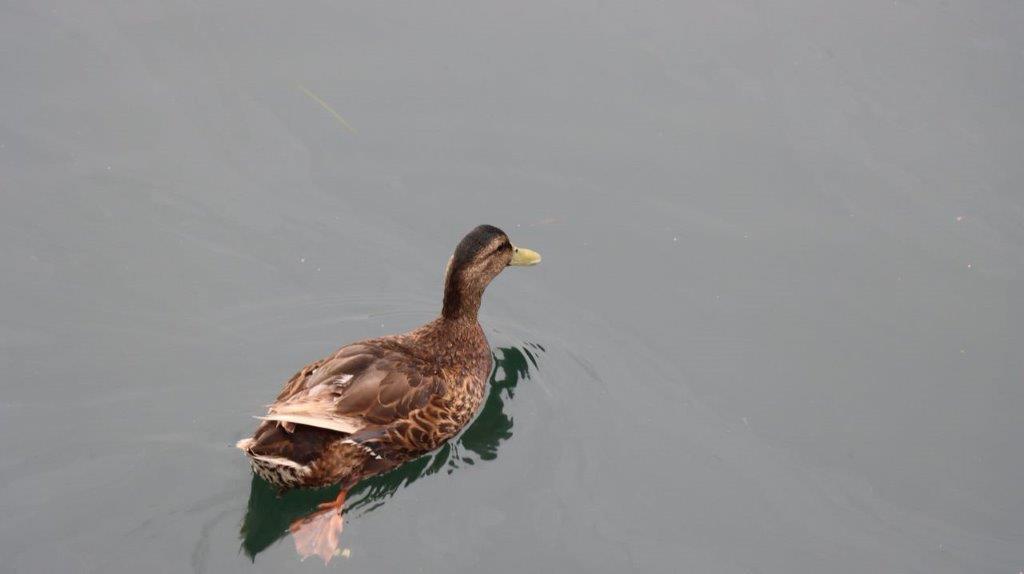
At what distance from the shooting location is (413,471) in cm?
604

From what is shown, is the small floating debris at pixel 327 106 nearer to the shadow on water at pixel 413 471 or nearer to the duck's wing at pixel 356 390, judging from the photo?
the shadow on water at pixel 413 471

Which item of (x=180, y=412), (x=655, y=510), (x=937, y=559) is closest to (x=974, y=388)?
(x=937, y=559)

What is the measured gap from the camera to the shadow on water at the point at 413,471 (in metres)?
5.58

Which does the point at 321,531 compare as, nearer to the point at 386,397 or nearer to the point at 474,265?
the point at 386,397

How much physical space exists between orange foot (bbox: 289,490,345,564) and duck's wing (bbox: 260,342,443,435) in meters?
0.37

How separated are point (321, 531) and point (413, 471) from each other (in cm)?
68

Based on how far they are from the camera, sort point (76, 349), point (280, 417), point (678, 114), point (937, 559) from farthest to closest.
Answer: point (678, 114)
point (76, 349)
point (937, 559)
point (280, 417)

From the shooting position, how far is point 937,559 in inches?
229

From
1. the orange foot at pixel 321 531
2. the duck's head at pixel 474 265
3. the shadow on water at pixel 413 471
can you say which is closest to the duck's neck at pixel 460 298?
the duck's head at pixel 474 265

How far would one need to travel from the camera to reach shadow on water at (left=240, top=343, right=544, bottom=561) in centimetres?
558

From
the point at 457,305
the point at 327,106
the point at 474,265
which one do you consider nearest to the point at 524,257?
the point at 474,265

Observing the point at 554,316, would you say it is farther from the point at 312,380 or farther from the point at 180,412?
the point at 180,412

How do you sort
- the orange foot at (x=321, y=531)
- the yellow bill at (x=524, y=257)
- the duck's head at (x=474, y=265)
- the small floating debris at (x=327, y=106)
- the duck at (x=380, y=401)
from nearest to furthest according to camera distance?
1. the orange foot at (x=321, y=531)
2. the duck at (x=380, y=401)
3. the duck's head at (x=474, y=265)
4. the yellow bill at (x=524, y=257)
5. the small floating debris at (x=327, y=106)

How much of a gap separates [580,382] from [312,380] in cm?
155
